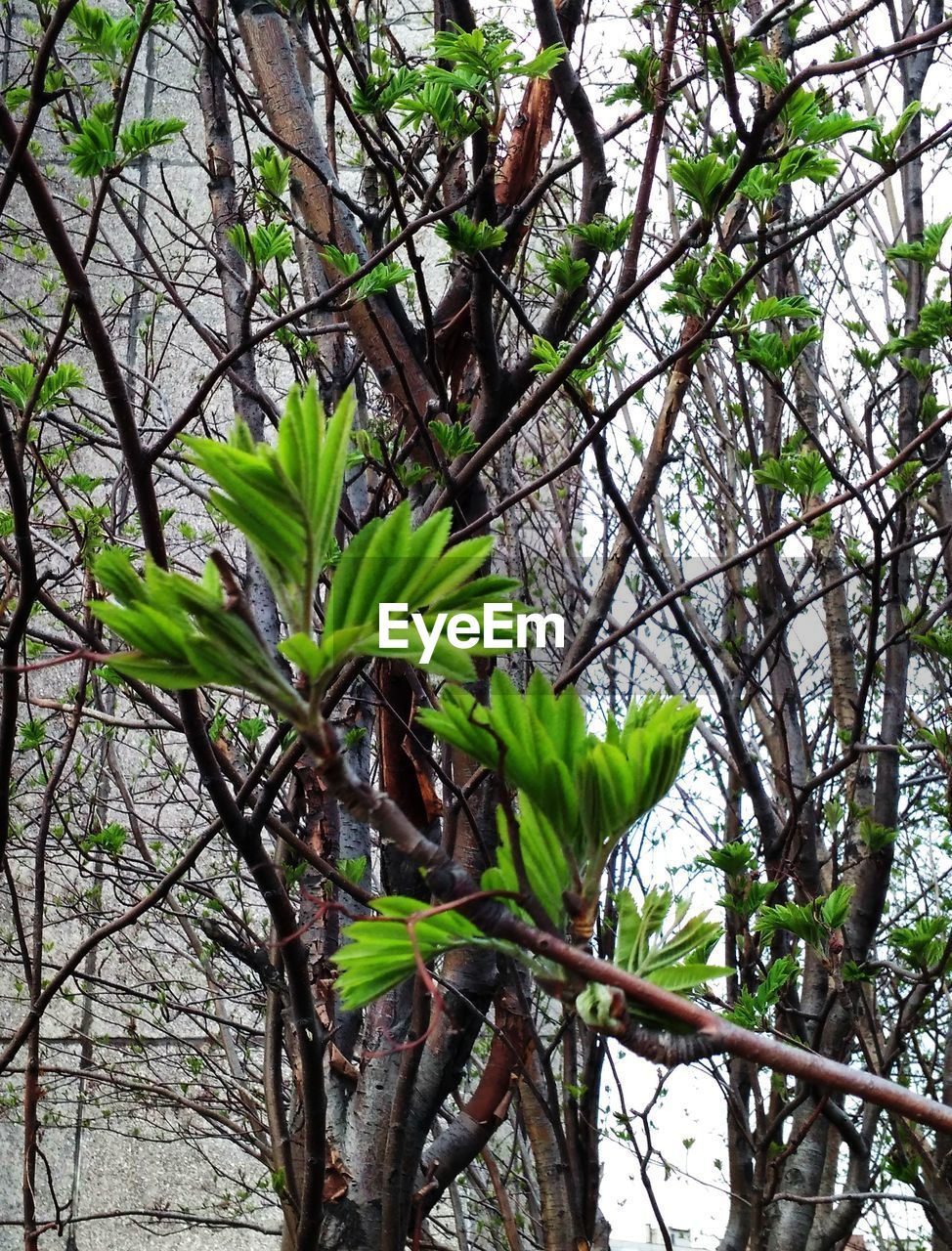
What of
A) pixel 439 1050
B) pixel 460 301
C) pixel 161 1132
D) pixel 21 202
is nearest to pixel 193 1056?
pixel 161 1132

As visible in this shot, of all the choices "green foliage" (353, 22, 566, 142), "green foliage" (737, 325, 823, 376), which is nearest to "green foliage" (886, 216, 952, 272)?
"green foliage" (737, 325, 823, 376)

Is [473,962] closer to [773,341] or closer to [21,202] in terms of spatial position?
[773,341]

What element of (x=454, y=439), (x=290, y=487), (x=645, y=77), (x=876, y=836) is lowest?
(x=290, y=487)

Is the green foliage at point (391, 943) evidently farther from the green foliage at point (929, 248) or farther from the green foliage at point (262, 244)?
the green foliage at point (929, 248)

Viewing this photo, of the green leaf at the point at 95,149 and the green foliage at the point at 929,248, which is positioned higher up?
the green foliage at the point at 929,248

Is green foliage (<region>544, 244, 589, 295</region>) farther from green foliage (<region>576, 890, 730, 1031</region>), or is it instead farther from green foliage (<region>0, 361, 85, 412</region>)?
green foliage (<region>576, 890, 730, 1031</region>)

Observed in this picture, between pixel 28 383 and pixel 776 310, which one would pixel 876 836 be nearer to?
pixel 776 310

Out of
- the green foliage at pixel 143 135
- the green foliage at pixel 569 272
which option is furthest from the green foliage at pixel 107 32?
the green foliage at pixel 569 272

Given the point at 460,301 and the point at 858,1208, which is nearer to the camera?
the point at 858,1208

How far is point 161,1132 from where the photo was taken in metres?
4.41

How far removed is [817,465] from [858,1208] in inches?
44.6

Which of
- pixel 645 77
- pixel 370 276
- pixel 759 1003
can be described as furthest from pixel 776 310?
pixel 759 1003

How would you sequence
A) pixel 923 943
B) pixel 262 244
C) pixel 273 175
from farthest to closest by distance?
pixel 273 175 → pixel 923 943 → pixel 262 244

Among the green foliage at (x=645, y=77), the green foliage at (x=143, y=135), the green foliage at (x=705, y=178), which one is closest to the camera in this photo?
the green foliage at (x=705, y=178)
